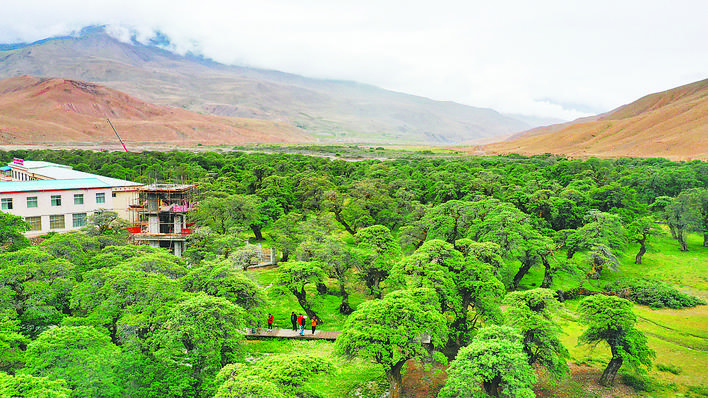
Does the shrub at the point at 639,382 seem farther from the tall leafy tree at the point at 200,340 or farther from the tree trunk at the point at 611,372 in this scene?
the tall leafy tree at the point at 200,340

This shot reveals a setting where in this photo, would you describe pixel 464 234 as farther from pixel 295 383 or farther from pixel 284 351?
pixel 295 383

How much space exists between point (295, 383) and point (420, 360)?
5.89m

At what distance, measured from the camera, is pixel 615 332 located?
19469mm

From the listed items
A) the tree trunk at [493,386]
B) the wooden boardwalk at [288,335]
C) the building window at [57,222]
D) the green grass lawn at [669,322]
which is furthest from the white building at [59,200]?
the green grass lawn at [669,322]

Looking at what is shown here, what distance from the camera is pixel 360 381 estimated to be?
2006 cm

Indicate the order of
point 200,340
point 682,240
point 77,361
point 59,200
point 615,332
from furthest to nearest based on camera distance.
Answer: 1. point 682,240
2. point 59,200
3. point 615,332
4. point 200,340
5. point 77,361

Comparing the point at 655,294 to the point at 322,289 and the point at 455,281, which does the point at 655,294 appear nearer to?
the point at 455,281

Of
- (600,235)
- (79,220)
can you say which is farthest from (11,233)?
(600,235)

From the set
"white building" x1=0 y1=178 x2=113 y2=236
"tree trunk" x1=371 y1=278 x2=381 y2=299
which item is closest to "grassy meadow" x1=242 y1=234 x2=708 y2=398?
"tree trunk" x1=371 y1=278 x2=381 y2=299

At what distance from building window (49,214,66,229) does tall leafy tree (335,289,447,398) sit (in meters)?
35.4

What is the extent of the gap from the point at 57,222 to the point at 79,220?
183 cm

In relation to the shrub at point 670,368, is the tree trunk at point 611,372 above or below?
above

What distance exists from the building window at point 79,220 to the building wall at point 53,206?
143mm

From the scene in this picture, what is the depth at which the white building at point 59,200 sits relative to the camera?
125 ft
